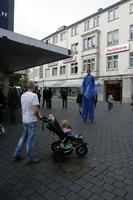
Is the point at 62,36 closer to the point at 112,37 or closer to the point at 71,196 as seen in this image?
the point at 112,37

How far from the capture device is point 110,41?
26594mm

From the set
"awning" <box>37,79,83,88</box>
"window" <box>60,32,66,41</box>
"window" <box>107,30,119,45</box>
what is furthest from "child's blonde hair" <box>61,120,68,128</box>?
"window" <box>60,32,66,41</box>

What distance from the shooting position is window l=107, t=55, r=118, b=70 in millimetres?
25812

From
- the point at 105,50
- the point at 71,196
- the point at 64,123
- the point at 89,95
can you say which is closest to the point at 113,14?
the point at 105,50

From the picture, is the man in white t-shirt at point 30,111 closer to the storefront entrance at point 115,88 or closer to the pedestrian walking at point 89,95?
the pedestrian walking at point 89,95

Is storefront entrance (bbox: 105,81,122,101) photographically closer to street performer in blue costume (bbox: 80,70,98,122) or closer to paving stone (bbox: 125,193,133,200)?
street performer in blue costume (bbox: 80,70,98,122)

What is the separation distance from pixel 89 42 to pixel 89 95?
23938 millimetres

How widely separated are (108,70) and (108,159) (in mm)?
24321

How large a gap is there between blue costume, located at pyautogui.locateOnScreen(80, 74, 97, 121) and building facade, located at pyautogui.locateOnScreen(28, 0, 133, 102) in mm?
17154

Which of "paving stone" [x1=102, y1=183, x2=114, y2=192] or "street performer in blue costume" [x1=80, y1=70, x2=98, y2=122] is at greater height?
"street performer in blue costume" [x1=80, y1=70, x2=98, y2=122]

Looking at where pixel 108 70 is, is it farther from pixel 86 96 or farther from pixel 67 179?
pixel 67 179

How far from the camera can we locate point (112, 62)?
2619 cm

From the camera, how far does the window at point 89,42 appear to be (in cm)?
2877

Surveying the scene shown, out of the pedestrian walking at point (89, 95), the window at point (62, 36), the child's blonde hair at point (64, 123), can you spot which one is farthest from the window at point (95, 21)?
the child's blonde hair at point (64, 123)
